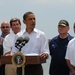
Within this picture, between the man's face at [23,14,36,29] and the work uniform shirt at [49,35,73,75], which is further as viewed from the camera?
the work uniform shirt at [49,35,73,75]

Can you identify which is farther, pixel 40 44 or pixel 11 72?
pixel 11 72

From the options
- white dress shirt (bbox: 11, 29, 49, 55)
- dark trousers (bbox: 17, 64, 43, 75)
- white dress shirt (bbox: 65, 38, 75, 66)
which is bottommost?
dark trousers (bbox: 17, 64, 43, 75)

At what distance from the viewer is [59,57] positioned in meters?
5.65

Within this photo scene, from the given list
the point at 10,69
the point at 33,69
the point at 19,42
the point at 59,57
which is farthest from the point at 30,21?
the point at 10,69

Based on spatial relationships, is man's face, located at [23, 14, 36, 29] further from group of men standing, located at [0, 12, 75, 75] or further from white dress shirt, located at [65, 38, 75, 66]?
white dress shirt, located at [65, 38, 75, 66]

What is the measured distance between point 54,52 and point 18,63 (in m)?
1.54

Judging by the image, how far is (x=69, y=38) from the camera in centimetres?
575

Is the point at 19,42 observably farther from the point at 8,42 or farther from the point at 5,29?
the point at 5,29

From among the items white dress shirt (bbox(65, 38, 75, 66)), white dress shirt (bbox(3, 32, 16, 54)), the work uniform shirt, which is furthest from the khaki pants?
white dress shirt (bbox(65, 38, 75, 66))

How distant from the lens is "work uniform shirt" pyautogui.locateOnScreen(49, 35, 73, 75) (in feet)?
18.5

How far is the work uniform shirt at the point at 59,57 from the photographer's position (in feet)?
18.5

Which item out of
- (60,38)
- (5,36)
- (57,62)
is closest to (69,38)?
(60,38)

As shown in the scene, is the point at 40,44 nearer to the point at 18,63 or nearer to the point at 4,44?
the point at 18,63

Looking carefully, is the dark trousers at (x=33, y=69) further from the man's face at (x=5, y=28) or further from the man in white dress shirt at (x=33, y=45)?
the man's face at (x=5, y=28)
